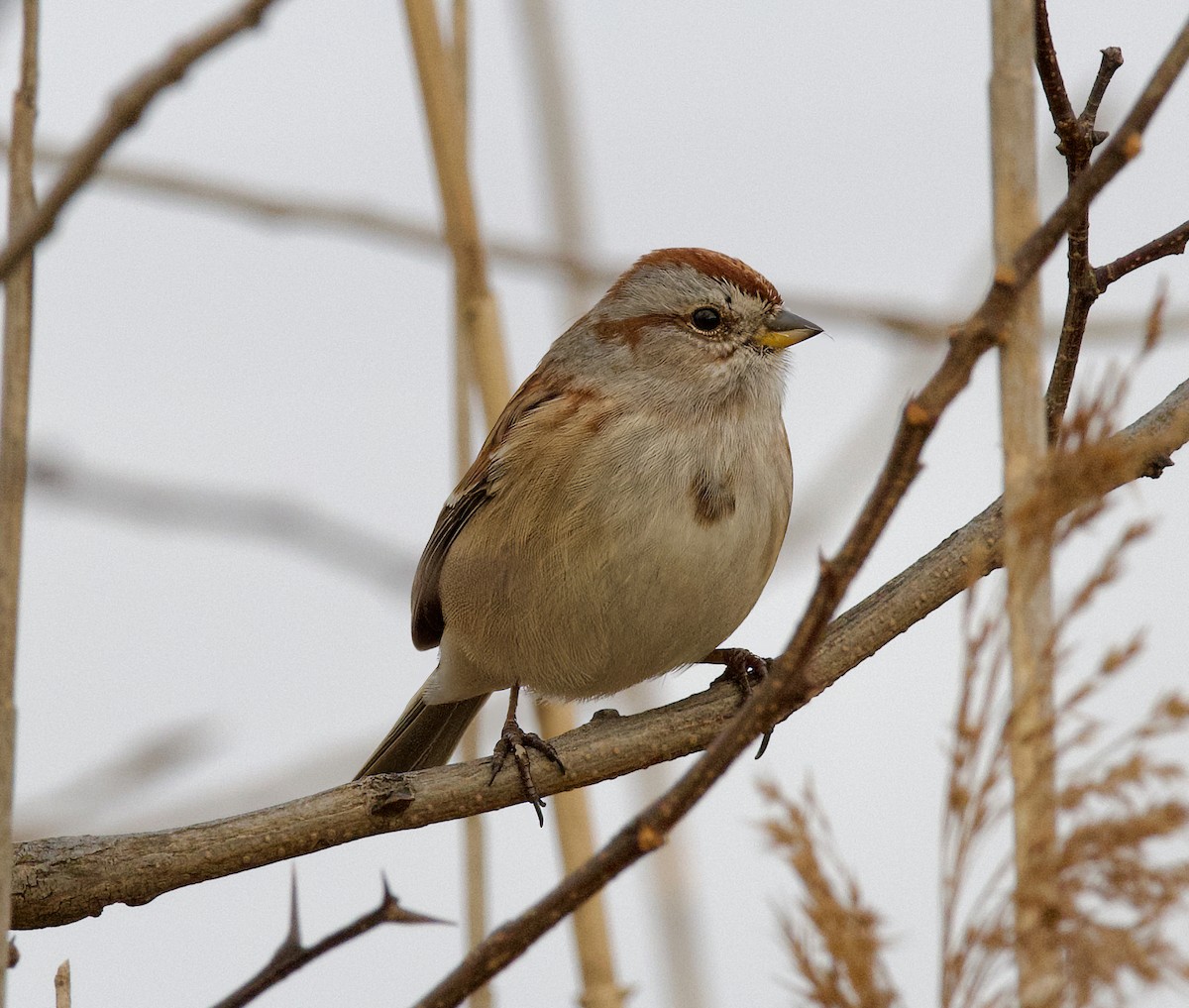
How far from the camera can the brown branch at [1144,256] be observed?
1968 millimetres

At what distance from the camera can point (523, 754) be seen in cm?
238

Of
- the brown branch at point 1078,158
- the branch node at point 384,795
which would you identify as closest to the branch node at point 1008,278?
the brown branch at point 1078,158

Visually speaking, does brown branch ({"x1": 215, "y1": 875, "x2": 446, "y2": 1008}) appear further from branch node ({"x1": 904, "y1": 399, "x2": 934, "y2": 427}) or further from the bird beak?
the bird beak

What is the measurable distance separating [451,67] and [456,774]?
1204mm

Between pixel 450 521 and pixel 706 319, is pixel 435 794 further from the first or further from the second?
pixel 706 319

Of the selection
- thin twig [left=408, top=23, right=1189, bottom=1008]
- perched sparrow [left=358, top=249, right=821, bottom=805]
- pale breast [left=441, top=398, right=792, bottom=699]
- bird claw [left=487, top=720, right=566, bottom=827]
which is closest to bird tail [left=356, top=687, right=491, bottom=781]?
perched sparrow [left=358, top=249, right=821, bottom=805]

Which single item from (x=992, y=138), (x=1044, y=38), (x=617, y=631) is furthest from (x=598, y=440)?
(x=992, y=138)

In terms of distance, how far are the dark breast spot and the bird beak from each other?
1.56ft

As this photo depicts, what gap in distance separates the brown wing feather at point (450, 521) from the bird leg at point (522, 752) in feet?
2.58

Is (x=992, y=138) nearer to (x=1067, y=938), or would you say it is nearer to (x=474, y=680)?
(x=1067, y=938)

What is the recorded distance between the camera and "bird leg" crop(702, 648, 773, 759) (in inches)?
116

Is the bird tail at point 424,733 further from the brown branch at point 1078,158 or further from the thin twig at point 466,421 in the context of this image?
the brown branch at point 1078,158

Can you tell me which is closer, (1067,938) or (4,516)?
(1067,938)

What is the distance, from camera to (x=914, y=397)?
1.08 metres
